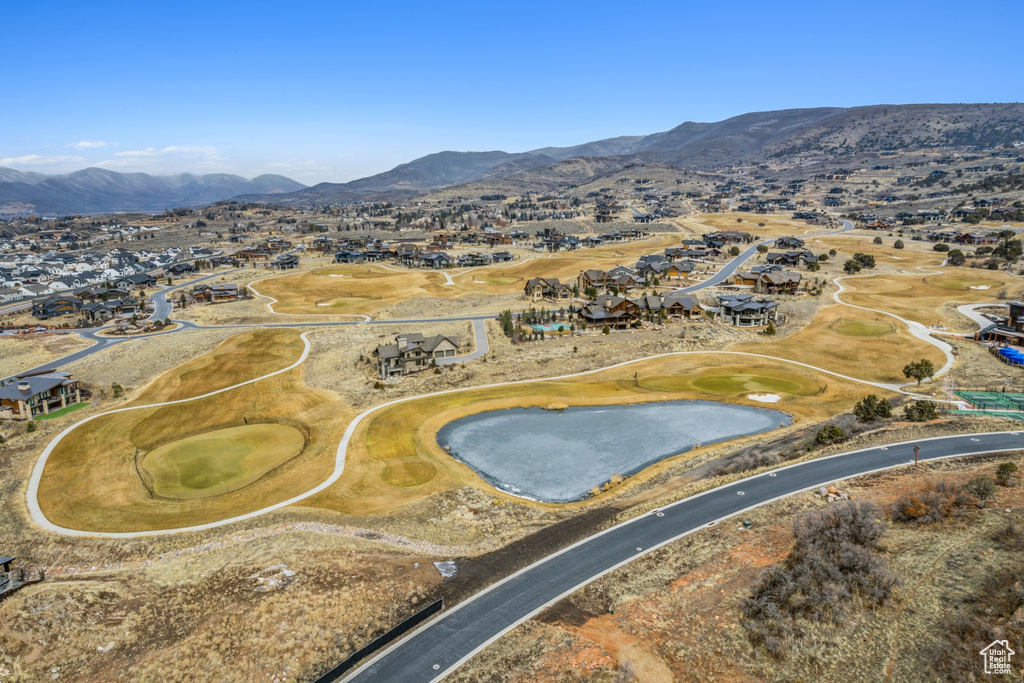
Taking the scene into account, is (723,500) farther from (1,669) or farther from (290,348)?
(290,348)

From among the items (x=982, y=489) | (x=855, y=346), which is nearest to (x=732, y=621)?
(x=982, y=489)

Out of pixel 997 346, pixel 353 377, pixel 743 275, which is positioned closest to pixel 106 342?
pixel 353 377

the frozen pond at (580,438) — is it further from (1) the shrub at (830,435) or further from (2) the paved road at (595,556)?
(2) the paved road at (595,556)

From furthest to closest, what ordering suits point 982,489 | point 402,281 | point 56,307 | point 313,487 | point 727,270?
point 402,281 → point 727,270 → point 56,307 → point 313,487 → point 982,489

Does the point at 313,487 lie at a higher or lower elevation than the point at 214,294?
lower

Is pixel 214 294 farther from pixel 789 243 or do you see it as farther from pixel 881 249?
pixel 881 249

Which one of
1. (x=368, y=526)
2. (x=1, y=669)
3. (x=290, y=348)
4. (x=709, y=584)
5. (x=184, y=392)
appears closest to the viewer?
(x=1, y=669)
